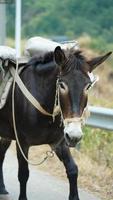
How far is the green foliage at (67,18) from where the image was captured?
1987 centimetres

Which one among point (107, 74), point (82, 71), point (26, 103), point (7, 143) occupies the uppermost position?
point (82, 71)

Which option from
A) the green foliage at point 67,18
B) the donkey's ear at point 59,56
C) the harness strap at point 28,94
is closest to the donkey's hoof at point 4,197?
the harness strap at point 28,94

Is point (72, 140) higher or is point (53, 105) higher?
point (53, 105)

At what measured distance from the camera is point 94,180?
8.23 meters

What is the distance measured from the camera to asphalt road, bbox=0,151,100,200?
7633mm

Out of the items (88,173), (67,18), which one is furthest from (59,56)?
(67,18)

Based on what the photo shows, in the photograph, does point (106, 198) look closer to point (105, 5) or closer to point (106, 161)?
point (106, 161)

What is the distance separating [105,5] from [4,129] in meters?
12.0

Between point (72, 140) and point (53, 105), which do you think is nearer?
point (72, 140)

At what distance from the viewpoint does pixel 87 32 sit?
23.2 metres

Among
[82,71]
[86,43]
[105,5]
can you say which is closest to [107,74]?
[105,5]

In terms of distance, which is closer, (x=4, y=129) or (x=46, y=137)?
(x=46, y=137)

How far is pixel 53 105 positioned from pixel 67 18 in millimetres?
16398

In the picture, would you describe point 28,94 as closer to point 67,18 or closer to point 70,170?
point 70,170
